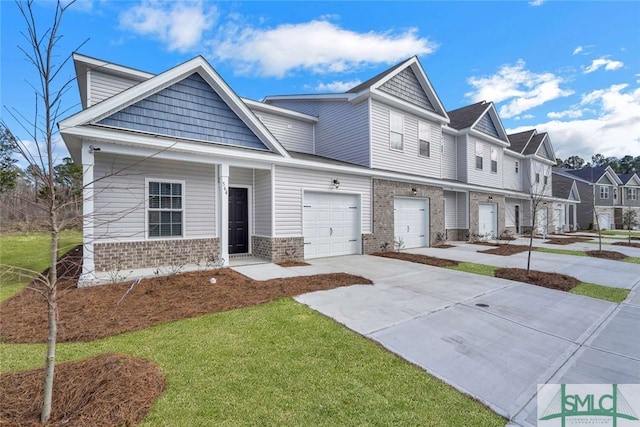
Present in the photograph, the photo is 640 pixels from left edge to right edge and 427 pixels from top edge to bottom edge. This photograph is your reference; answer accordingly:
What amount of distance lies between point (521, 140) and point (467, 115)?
9.63 m

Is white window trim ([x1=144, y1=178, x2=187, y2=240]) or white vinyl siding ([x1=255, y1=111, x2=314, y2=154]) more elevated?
white vinyl siding ([x1=255, y1=111, x2=314, y2=154])

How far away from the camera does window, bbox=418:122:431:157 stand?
14781 mm

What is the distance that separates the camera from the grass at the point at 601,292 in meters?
6.23

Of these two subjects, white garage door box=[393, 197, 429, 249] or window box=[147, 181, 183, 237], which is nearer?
window box=[147, 181, 183, 237]

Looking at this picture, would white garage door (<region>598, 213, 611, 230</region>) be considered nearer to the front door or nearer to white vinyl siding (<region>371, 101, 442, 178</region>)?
white vinyl siding (<region>371, 101, 442, 178</region>)

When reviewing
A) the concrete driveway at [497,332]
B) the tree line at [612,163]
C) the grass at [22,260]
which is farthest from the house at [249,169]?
the tree line at [612,163]

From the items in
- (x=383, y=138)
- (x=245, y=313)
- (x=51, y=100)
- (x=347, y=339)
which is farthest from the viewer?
(x=383, y=138)

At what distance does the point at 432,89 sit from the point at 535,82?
8.16m

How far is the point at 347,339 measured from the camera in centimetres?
389

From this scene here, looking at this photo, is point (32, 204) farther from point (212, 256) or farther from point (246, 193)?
point (246, 193)

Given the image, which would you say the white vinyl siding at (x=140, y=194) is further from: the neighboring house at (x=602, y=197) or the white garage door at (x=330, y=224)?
the neighboring house at (x=602, y=197)

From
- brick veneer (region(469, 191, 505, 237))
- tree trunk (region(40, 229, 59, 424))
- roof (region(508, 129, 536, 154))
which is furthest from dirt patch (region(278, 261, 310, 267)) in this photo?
roof (region(508, 129, 536, 154))

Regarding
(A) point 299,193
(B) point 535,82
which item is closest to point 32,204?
(A) point 299,193

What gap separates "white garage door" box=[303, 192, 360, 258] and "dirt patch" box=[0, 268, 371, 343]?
3.15m
